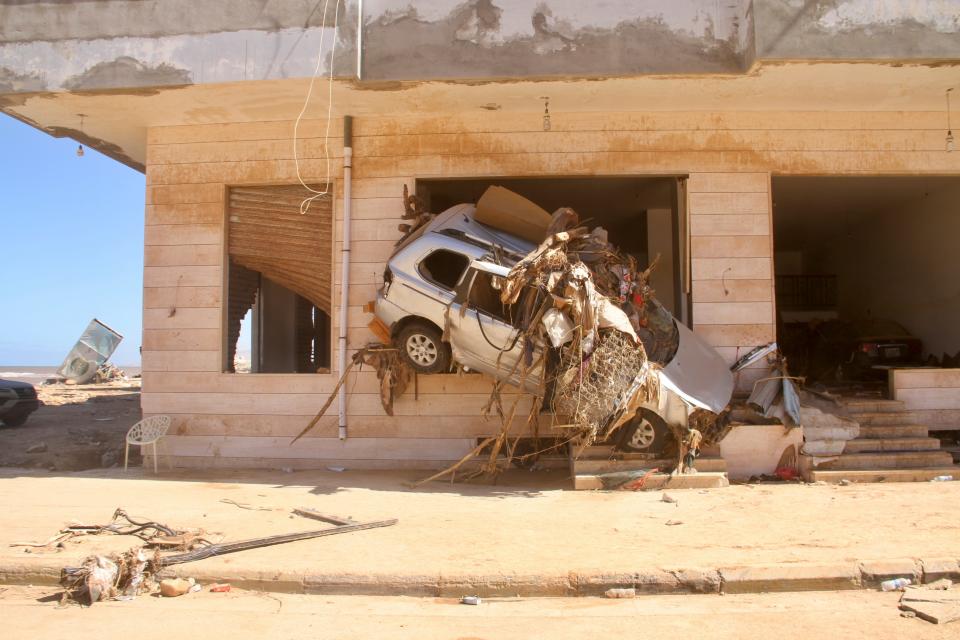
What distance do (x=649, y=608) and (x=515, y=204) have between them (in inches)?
218

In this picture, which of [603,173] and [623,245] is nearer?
[603,173]

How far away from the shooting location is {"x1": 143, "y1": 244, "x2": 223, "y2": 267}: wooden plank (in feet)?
33.2

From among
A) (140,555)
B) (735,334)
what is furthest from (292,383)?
(735,334)

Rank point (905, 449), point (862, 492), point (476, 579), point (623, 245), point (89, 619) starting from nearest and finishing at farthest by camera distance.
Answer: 1. point (89, 619)
2. point (476, 579)
3. point (862, 492)
4. point (905, 449)
5. point (623, 245)

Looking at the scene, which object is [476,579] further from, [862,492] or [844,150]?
[844,150]

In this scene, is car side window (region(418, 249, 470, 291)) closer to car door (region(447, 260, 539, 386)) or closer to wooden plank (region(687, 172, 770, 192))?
car door (region(447, 260, 539, 386))

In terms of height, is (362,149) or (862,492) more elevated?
(362,149)

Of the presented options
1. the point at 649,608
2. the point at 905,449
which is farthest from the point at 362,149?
the point at 905,449

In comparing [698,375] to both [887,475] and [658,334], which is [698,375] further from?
[887,475]

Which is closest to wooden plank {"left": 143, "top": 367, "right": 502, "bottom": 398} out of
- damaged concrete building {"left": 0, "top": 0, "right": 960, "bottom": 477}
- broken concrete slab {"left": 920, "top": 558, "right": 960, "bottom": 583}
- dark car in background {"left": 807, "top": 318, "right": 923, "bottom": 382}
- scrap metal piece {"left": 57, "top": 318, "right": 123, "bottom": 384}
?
damaged concrete building {"left": 0, "top": 0, "right": 960, "bottom": 477}

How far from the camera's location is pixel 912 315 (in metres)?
13.2

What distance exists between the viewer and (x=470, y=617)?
4.49 meters

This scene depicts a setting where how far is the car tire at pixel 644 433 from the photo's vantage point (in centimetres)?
783

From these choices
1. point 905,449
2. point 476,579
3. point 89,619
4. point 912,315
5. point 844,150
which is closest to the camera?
point 89,619
